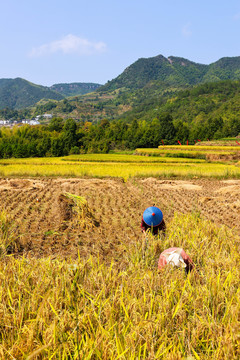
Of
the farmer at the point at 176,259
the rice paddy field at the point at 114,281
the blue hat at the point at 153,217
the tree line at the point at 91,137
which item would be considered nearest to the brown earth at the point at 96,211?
the rice paddy field at the point at 114,281

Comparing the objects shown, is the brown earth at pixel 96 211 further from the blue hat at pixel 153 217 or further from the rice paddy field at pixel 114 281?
the blue hat at pixel 153 217

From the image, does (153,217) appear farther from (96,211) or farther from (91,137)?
(91,137)

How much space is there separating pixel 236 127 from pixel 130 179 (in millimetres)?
43421

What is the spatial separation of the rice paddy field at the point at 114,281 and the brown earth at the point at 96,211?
3cm

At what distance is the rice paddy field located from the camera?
1969 millimetres

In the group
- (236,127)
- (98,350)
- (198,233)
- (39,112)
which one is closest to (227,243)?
(198,233)

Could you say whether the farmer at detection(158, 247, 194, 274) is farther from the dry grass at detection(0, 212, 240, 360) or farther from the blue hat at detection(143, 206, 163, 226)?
the blue hat at detection(143, 206, 163, 226)

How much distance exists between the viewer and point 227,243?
4395 mm

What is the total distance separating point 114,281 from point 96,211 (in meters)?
5.32

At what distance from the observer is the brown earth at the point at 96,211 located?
5016mm

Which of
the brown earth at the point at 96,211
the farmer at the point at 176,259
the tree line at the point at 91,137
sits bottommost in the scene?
the brown earth at the point at 96,211

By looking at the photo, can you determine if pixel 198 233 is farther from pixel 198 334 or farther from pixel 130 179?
pixel 130 179

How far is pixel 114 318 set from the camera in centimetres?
229

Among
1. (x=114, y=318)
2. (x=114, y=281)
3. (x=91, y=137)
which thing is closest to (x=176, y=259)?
(x=114, y=281)
